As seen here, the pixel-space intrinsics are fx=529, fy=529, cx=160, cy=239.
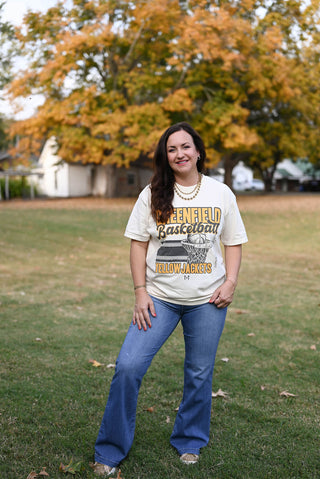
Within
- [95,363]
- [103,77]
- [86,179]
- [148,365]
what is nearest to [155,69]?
[103,77]

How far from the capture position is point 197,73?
85.8 ft

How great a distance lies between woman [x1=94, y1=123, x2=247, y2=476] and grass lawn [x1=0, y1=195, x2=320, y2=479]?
498 mm

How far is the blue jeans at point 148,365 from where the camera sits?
2934 mm

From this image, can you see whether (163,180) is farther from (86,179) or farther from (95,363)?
(86,179)

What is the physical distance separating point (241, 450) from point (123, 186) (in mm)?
36737

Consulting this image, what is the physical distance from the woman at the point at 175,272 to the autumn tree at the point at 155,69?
64.2ft

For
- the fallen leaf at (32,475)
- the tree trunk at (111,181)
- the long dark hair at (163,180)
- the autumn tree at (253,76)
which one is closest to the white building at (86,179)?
the tree trunk at (111,181)

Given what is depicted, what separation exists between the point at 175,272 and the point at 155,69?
24.6 meters

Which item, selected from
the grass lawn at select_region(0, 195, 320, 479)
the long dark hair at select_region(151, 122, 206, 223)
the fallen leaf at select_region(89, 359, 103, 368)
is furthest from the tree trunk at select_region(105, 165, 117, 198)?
the long dark hair at select_region(151, 122, 206, 223)

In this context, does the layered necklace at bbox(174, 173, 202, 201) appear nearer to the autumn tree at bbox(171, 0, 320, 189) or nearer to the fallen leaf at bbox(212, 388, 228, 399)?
the fallen leaf at bbox(212, 388, 228, 399)

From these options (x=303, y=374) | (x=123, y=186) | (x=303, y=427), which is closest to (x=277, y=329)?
(x=303, y=374)

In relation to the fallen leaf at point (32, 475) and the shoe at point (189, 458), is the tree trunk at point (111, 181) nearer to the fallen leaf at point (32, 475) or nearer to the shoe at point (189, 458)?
the shoe at point (189, 458)

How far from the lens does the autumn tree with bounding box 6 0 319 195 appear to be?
23.1 metres

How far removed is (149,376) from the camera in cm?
488
